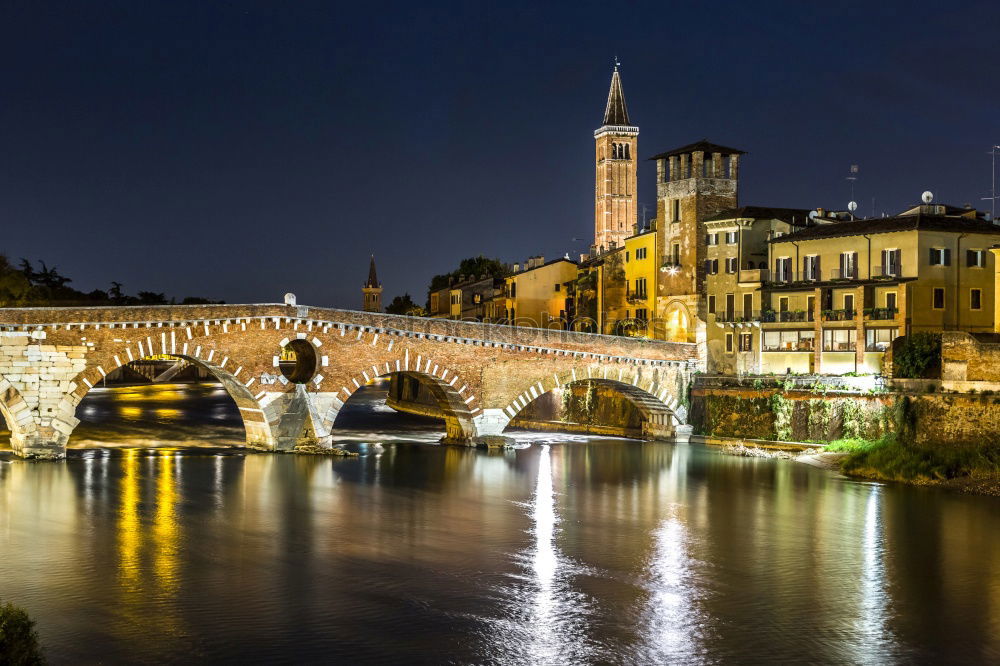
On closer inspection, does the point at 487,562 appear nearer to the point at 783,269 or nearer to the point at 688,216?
the point at 783,269

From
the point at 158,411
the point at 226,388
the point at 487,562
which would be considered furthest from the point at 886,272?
the point at 158,411

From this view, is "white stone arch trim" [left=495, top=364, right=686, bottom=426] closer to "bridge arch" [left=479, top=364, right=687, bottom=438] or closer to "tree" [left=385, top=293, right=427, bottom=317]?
"bridge arch" [left=479, top=364, right=687, bottom=438]

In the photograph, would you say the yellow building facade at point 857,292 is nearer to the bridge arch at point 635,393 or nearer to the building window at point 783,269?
the building window at point 783,269

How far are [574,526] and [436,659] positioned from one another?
10272 millimetres

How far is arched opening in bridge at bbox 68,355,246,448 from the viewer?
138ft

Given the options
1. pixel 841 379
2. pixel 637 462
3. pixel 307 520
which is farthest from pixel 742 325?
pixel 307 520

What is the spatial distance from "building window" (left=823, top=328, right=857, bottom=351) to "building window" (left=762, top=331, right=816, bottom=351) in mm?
521

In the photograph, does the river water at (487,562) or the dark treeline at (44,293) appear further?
the dark treeline at (44,293)

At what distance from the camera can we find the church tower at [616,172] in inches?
3582

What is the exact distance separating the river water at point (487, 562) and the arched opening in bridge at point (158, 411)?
6131 millimetres

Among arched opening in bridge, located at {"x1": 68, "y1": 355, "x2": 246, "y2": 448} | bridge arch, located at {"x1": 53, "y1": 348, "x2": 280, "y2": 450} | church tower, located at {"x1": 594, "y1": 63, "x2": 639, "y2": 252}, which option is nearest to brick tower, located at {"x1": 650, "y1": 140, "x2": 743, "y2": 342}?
arched opening in bridge, located at {"x1": 68, "y1": 355, "x2": 246, "y2": 448}

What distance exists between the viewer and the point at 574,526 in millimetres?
25781

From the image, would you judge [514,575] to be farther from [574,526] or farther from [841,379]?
[841,379]

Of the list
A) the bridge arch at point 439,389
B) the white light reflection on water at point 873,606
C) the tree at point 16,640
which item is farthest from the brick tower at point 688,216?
the tree at point 16,640
